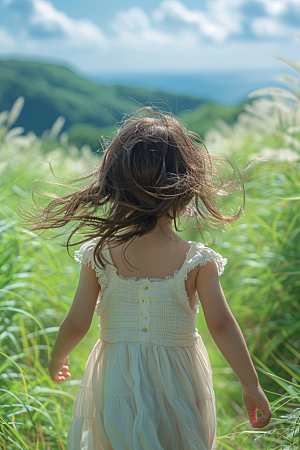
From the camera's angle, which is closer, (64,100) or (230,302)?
(230,302)

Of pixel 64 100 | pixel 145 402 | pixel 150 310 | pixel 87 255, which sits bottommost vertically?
pixel 145 402

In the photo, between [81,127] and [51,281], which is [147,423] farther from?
[81,127]

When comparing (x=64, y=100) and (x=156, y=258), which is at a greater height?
(x=64, y=100)

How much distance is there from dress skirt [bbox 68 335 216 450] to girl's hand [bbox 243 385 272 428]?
0.11 m

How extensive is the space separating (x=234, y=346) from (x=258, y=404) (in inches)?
6.6

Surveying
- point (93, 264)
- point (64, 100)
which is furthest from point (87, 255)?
point (64, 100)

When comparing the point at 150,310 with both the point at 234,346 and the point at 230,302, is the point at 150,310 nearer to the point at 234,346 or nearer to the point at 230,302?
the point at 234,346

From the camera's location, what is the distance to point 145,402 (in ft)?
3.43

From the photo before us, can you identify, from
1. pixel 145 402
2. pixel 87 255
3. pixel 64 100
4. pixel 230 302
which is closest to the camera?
pixel 145 402

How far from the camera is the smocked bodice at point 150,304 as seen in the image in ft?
3.60

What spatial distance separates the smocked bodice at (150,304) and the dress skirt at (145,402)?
30 mm

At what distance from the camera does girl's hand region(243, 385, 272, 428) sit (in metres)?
1.07

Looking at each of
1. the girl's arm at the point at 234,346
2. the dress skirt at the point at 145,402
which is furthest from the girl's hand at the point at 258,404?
the dress skirt at the point at 145,402

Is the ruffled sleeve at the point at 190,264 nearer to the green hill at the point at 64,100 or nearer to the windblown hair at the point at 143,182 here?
the windblown hair at the point at 143,182
